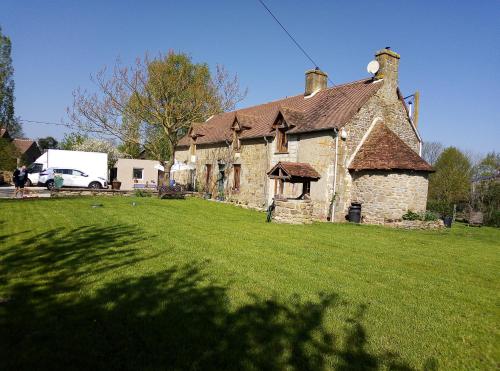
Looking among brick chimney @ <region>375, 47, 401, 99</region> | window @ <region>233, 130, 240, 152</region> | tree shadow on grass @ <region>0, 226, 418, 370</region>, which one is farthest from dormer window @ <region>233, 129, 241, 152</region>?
tree shadow on grass @ <region>0, 226, 418, 370</region>

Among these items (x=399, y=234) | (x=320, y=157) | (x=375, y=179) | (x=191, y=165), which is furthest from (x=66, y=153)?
(x=399, y=234)

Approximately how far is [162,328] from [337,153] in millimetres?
13793

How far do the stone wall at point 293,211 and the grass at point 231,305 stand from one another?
4.83m

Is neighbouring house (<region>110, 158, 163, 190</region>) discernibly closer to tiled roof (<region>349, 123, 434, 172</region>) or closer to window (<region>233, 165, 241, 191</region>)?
window (<region>233, 165, 241, 191</region>)

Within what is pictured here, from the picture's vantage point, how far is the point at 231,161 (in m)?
23.6

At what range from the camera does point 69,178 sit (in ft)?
87.0

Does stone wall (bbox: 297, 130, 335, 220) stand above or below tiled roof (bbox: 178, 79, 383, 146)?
below

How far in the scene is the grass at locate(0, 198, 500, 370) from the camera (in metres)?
3.51

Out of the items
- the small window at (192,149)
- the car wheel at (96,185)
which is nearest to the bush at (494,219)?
the small window at (192,149)

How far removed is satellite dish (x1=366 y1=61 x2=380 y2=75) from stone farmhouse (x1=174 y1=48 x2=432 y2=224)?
0.17 m

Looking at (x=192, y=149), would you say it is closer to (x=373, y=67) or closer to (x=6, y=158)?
(x=373, y=67)

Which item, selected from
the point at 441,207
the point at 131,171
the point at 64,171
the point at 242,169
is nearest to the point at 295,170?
the point at 242,169

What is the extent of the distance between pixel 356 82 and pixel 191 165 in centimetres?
1456

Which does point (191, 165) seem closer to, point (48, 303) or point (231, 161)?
point (231, 161)
